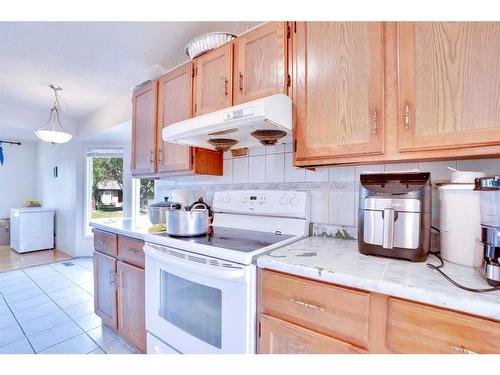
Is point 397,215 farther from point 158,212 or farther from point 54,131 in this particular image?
point 54,131

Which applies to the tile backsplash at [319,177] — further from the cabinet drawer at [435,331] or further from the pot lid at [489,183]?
the cabinet drawer at [435,331]

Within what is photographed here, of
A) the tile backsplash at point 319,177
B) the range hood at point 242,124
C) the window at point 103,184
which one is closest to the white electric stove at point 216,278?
the tile backsplash at point 319,177

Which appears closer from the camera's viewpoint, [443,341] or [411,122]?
[443,341]

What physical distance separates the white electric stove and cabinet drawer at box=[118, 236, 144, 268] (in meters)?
0.14

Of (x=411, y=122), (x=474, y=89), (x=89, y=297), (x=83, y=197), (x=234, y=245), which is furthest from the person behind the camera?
(x=83, y=197)

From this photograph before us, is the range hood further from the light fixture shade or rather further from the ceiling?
the light fixture shade

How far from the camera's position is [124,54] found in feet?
6.66

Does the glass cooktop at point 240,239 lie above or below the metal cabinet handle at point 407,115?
below

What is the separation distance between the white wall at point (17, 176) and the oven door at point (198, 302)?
539cm

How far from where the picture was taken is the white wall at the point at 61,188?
3980mm

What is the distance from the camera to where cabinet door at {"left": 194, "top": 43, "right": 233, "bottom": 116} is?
146 cm

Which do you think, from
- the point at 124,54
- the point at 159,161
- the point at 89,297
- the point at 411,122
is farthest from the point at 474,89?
the point at 89,297

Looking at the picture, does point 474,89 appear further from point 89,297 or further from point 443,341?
point 89,297

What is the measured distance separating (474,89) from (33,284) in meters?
4.15
